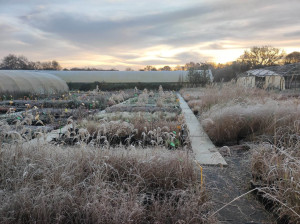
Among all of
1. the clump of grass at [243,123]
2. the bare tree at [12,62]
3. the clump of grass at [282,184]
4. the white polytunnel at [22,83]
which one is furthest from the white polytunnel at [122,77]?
the clump of grass at [282,184]

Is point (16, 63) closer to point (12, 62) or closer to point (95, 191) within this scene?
point (12, 62)

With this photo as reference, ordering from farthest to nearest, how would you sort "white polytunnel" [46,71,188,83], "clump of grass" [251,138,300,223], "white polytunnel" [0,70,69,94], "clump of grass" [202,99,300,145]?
"white polytunnel" [46,71,188,83] < "white polytunnel" [0,70,69,94] < "clump of grass" [202,99,300,145] < "clump of grass" [251,138,300,223]

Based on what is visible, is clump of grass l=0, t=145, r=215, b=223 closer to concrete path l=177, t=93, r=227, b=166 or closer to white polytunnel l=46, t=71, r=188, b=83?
concrete path l=177, t=93, r=227, b=166

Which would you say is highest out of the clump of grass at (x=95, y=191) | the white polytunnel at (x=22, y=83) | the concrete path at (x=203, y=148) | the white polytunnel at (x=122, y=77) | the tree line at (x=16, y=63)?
the tree line at (x=16, y=63)

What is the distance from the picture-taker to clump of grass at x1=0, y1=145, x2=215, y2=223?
211cm

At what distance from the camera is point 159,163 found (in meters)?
2.97

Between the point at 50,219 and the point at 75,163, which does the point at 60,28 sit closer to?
the point at 75,163

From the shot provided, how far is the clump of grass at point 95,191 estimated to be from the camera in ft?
6.91

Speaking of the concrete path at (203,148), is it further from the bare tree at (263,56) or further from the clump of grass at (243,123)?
the bare tree at (263,56)

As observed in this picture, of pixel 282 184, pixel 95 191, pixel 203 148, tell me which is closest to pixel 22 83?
pixel 203 148

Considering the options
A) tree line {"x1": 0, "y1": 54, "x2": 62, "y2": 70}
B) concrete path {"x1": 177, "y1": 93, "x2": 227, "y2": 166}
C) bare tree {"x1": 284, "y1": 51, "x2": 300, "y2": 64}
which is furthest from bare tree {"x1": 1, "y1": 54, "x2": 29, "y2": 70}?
concrete path {"x1": 177, "y1": 93, "x2": 227, "y2": 166}

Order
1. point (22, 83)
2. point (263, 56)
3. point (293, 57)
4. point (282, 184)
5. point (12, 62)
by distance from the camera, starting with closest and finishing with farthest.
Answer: point (282, 184) → point (22, 83) → point (293, 57) → point (263, 56) → point (12, 62)

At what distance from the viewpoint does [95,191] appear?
2.21m

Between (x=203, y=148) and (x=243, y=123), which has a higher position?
(x=243, y=123)
